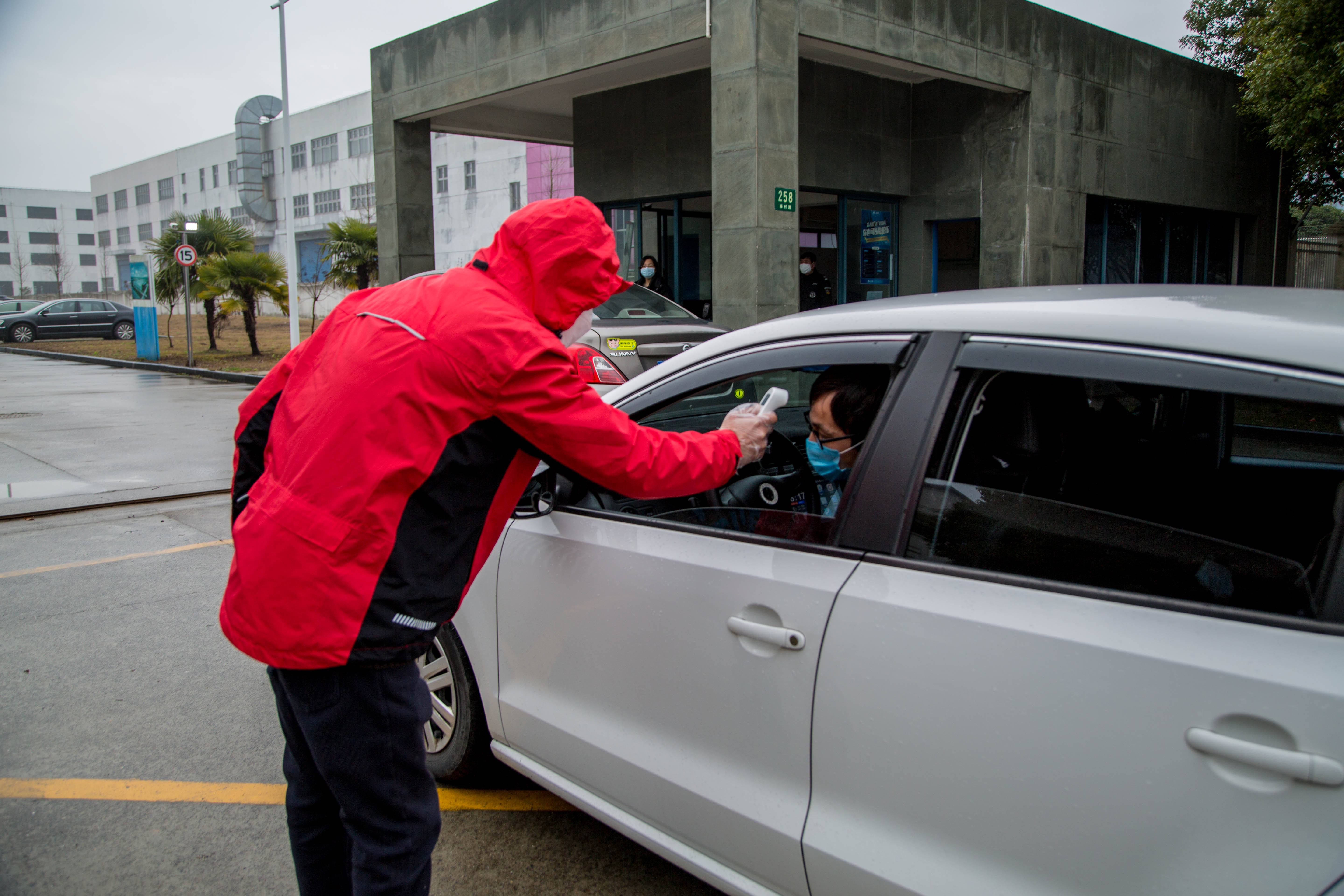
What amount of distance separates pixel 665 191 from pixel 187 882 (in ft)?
45.8

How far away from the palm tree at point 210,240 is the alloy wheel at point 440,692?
24847 mm

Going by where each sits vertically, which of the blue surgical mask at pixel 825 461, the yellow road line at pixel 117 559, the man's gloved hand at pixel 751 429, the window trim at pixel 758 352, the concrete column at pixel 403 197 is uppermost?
the concrete column at pixel 403 197

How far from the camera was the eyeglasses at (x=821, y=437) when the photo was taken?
2457mm

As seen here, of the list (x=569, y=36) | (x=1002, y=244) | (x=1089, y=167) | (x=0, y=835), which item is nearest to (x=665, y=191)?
(x=569, y=36)

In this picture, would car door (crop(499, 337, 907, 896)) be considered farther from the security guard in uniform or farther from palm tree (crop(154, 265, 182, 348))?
palm tree (crop(154, 265, 182, 348))

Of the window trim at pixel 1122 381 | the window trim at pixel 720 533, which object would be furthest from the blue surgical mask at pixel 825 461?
the window trim at pixel 1122 381

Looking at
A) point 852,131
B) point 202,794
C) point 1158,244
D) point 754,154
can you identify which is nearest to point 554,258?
point 202,794

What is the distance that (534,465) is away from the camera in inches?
76.5

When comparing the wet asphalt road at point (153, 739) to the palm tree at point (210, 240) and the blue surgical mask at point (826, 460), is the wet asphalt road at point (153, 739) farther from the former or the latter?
the palm tree at point (210, 240)

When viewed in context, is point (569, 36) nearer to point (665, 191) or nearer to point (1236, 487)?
point (665, 191)

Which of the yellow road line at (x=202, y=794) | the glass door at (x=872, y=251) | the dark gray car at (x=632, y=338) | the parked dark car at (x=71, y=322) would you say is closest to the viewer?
the yellow road line at (x=202, y=794)

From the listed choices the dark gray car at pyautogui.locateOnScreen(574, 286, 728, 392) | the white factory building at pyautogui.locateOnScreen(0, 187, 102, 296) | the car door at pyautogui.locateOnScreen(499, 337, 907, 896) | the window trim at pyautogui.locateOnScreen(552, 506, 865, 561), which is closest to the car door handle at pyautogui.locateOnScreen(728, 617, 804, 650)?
the car door at pyautogui.locateOnScreen(499, 337, 907, 896)

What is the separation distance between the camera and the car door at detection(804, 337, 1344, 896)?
4.44 feet

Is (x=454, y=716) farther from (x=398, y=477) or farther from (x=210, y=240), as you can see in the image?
(x=210, y=240)
